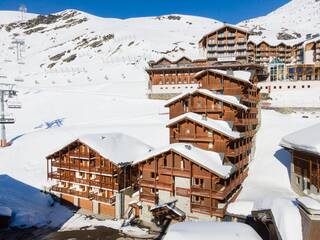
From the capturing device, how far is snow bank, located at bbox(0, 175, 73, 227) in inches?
1244

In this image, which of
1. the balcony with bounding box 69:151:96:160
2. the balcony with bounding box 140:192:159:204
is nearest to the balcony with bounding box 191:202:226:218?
the balcony with bounding box 140:192:159:204

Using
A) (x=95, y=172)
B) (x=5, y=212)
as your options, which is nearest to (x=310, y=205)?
(x=95, y=172)

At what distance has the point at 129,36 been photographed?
5399 inches

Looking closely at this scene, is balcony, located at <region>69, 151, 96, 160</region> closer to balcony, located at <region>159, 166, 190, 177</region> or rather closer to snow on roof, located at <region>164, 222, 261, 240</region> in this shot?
balcony, located at <region>159, 166, 190, 177</region>

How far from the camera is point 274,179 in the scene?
111ft

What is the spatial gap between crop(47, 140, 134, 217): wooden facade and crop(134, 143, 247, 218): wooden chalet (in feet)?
10.9

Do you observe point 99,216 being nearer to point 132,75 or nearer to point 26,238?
point 26,238

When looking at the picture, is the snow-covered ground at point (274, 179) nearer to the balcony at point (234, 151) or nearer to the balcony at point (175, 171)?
the balcony at point (234, 151)

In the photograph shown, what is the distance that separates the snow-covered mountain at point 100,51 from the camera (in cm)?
9391

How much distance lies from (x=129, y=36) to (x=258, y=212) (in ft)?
417

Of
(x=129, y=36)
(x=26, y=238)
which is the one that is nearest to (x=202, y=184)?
(x=26, y=238)

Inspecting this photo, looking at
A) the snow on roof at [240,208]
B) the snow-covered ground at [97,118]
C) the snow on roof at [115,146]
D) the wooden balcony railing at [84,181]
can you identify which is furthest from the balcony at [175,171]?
the wooden balcony railing at [84,181]

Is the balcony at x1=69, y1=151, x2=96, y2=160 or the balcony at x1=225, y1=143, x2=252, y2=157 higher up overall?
the balcony at x1=225, y1=143, x2=252, y2=157

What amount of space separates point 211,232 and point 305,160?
2032 cm
